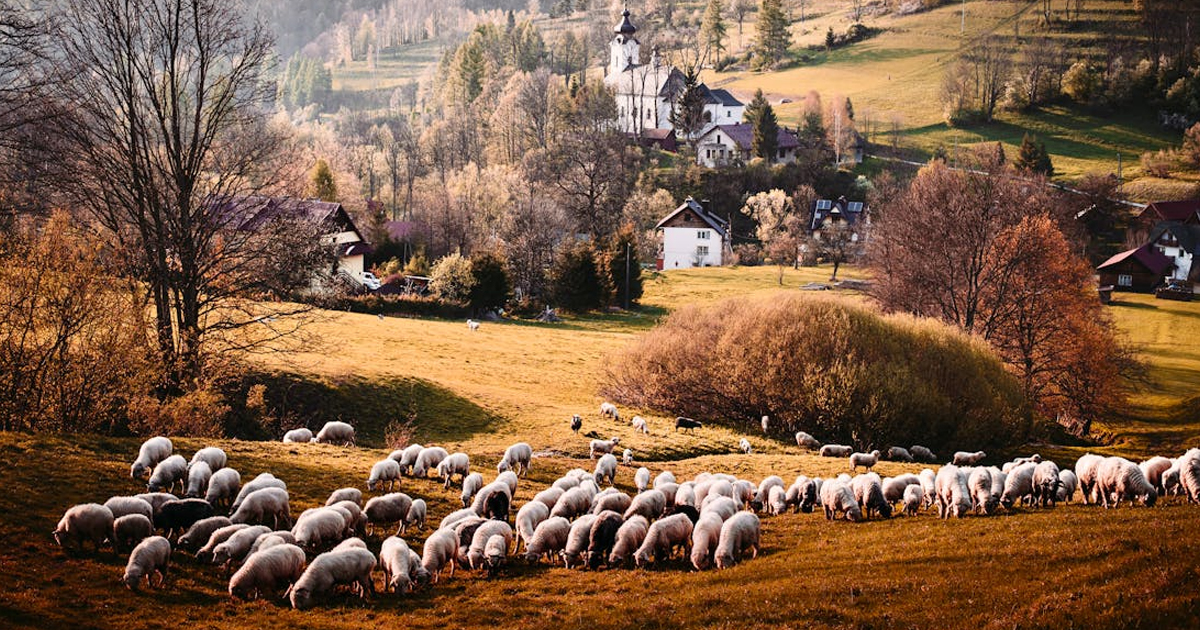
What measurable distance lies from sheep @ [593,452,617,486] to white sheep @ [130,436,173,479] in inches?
424

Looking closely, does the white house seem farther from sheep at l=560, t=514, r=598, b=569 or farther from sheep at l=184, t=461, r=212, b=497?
sheep at l=560, t=514, r=598, b=569

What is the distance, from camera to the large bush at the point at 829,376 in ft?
136

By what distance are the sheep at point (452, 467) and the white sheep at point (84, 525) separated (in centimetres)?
870

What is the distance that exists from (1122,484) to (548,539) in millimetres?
11788

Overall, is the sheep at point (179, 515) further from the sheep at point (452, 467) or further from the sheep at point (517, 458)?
the sheep at point (517, 458)

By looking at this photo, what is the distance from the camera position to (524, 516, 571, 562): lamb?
703 inches

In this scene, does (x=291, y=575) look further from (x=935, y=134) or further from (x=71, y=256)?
(x=935, y=134)

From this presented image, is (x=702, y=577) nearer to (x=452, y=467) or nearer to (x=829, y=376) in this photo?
(x=452, y=467)

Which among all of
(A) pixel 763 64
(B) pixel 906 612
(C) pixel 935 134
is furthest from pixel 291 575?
(A) pixel 763 64

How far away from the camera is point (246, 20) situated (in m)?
32.2

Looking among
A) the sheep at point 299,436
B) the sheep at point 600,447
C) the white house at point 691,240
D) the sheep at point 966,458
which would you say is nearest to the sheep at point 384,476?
the sheep at point 299,436

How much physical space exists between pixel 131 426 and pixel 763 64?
174 meters

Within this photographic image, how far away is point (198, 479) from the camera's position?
65.0 ft

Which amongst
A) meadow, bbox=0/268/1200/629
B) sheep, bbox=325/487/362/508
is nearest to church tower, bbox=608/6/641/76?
meadow, bbox=0/268/1200/629
